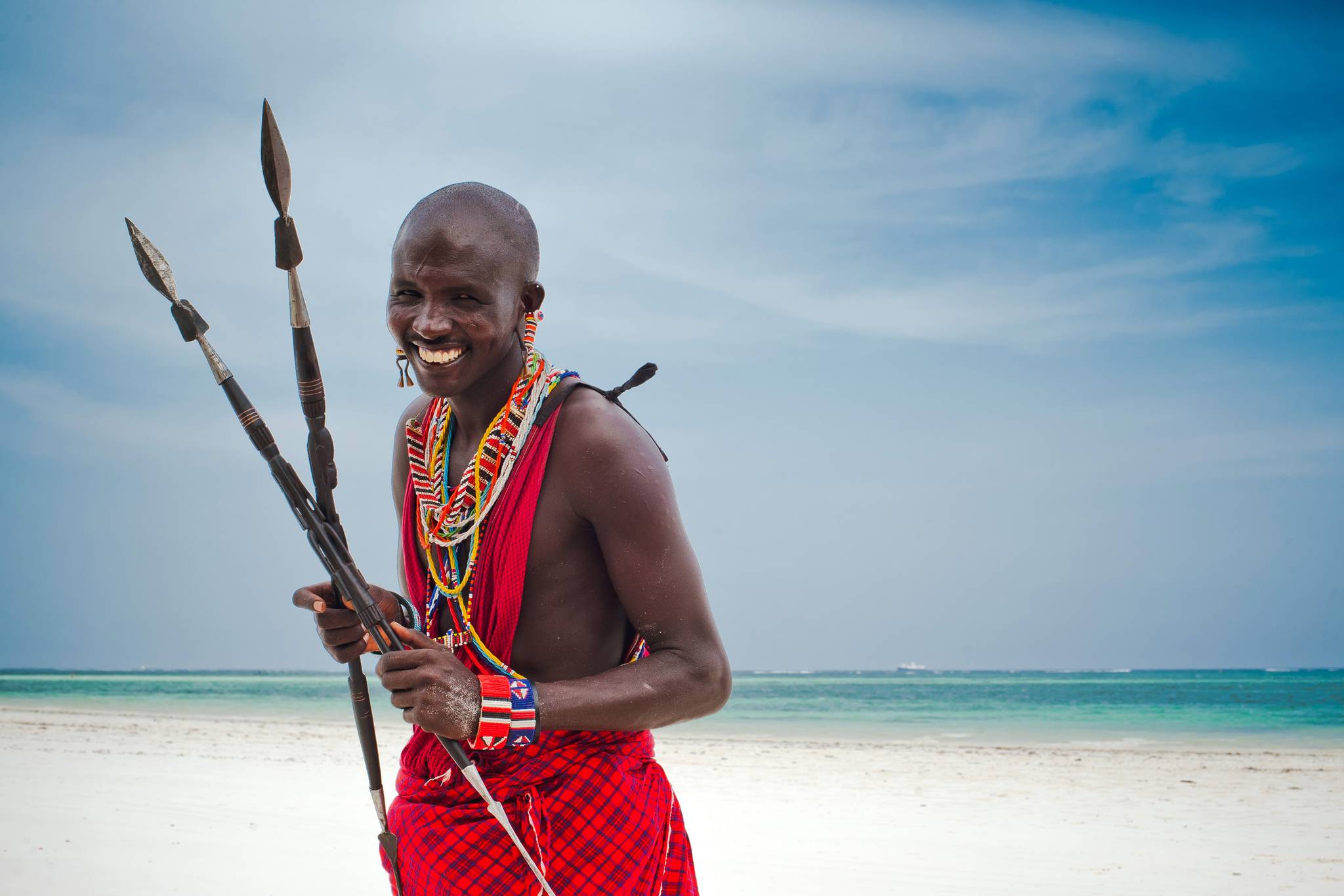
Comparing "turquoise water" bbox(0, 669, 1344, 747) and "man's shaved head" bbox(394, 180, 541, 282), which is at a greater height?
"man's shaved head" bbox(394, 180, 541, 282)

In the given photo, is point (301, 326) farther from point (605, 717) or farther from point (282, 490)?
point (605, 717)

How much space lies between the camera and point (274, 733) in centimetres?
1962

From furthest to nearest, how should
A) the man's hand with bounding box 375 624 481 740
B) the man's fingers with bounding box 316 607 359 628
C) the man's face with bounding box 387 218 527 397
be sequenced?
the man's face with bounding box 387 218 527 397 < the man's fingers with bounding box 316 607 359 628 < the man's hand with bounding box 375 624 481 740

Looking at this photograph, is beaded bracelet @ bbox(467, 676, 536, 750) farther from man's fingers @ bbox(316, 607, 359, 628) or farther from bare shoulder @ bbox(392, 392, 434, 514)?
bare shoulder @ bbox(392, 392, 434, 514)

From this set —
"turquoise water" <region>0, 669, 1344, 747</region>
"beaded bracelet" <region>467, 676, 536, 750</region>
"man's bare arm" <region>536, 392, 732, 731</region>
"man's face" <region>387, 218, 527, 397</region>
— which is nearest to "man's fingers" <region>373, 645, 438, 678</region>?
"beaded bracelet" <region>467, 676, 536, 750</region>

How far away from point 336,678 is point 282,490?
80.3 meters

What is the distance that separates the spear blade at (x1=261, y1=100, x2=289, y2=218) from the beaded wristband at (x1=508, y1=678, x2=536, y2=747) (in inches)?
35.2

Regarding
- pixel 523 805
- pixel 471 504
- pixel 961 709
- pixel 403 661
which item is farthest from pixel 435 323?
pixel 961 709

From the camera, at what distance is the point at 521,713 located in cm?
175

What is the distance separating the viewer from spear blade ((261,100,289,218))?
179 centimetres

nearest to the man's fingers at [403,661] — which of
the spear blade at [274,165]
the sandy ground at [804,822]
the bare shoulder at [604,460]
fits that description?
the bare shoulder at [604,460]

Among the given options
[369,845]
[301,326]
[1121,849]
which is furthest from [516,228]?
[1121,849]

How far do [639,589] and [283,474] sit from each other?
655mm

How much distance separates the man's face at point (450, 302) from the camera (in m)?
2.04
